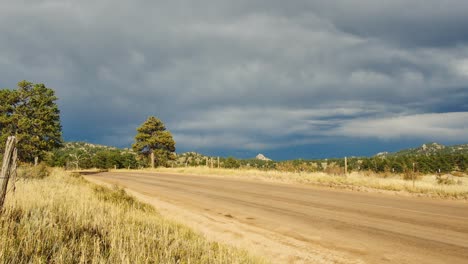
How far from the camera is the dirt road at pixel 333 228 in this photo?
641cm

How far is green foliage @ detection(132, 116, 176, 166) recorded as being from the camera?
195ft

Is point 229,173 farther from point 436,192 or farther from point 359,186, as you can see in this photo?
point 436,192

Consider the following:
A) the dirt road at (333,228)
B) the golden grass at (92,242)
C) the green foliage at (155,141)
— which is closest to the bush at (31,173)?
the dirt road at (333,228)

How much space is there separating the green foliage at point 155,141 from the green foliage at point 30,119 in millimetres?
21348

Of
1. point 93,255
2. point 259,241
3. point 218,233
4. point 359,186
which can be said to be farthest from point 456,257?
point 359,186

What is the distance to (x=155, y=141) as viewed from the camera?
59562 millimetres

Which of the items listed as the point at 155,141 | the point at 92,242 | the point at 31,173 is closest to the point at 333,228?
the point at 92,242

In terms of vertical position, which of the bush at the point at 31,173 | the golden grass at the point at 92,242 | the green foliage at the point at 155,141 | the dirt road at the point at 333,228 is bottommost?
the dirt road at the point at 333,228

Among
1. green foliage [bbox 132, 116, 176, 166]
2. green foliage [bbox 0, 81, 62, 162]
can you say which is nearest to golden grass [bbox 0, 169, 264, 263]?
green foliage [bbox 0, 81, 62, 162]

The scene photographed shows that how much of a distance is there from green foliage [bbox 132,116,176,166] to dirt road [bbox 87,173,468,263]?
4751 cm

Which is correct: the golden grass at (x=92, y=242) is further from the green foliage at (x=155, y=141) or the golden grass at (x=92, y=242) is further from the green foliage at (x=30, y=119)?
the green foliage at (x=155, y=141)

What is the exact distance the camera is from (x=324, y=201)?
1357 cm

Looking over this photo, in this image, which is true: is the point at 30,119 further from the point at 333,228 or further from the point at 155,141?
the point at 333,228

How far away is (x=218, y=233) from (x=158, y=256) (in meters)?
3.40
